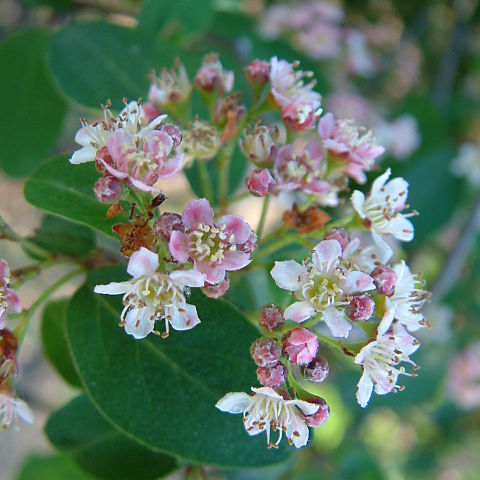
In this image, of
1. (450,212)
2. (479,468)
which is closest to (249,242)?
(450,212)

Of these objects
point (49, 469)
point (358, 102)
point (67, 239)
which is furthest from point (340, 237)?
point (358, 102)

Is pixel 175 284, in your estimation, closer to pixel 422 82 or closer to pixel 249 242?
pixel 249 242

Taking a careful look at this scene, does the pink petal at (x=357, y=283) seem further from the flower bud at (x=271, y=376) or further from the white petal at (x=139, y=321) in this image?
the white petal at (x=139, y=321)

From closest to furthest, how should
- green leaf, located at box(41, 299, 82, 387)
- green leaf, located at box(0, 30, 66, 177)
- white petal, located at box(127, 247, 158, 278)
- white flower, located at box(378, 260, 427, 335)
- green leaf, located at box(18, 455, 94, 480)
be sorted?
white petal, located at box(127, 247, 158, 278) → white flower, located at box(378, 260, 427, 335) → green leaf, located at box(41, 299, 82, 387) → green leaf, located at box(0, 30, 66, 177) → green leaf, located at box(18, 455, 94, 480)

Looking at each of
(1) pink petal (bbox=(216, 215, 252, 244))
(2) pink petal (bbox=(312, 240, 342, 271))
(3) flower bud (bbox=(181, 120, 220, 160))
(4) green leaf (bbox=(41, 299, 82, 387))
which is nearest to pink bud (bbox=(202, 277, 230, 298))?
(1) pink petal (bbox=(216, 215, 252, 244))

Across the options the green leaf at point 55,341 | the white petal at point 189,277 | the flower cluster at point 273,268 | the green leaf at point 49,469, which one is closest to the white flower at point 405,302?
the flower cluster at point 273,268

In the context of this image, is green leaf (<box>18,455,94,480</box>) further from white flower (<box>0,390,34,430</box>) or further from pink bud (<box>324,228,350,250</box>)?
pink bud (<box>324,228,350,250</box>)

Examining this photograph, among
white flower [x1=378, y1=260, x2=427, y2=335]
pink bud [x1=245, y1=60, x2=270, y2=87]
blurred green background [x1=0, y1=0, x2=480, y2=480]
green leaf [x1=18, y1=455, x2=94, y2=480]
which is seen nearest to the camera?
white flower [x1=378, y1=260, x2=427, y2=335]
